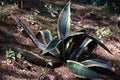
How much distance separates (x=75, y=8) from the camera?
5215mm

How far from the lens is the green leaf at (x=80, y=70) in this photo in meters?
3.33

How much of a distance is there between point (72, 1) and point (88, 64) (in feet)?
6.91

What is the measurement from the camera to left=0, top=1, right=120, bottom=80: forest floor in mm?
3537

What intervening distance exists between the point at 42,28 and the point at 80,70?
3.86 feet

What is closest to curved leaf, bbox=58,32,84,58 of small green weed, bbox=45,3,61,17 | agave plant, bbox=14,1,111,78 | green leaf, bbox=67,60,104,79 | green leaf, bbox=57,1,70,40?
agave plant, bbox=14,1,111,78

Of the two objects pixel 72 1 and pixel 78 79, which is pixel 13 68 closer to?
pixel 78 79

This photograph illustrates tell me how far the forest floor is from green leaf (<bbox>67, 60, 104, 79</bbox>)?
17cm

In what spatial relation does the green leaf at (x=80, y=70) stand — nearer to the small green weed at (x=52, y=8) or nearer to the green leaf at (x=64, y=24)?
the green leaf at (x=64, y=24)

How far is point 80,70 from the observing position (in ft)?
11.2

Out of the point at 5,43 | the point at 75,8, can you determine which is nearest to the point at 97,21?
the point at 75,8

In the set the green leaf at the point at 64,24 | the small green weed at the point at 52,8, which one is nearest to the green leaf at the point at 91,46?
the green leaf at the point at 64,24

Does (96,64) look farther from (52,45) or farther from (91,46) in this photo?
(52,45)

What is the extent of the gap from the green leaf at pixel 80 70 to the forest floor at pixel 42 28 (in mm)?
167

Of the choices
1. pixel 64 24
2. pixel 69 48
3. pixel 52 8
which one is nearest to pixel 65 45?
pixel 69 48
